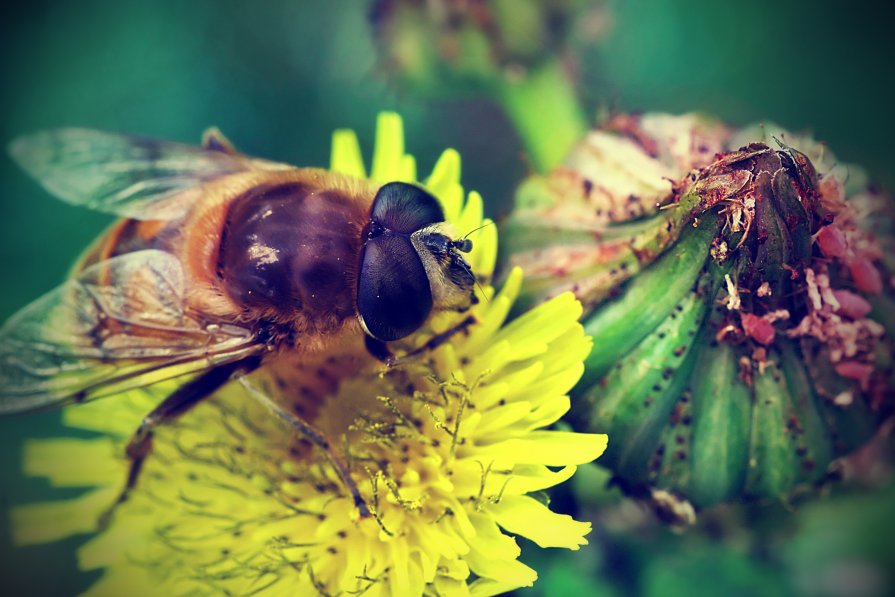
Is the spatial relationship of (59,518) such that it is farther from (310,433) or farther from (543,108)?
(543,108)

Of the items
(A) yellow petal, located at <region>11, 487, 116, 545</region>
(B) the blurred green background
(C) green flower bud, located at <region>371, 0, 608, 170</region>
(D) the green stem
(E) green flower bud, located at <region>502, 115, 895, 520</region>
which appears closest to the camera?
(E) green flower bud, located at <region>502, 115, 895, 520</region>

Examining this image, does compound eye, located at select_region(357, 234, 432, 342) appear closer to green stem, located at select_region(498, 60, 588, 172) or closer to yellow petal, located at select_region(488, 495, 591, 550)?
yellow petal, located at select_region(488, 495, 591, 550)

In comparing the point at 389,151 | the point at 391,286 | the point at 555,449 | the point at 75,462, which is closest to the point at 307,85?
the point at 389,151

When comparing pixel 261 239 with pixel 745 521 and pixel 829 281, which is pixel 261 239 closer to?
pixel 829 281

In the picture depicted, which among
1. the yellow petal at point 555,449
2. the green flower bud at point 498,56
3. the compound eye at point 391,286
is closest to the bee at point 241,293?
the compound eye at point 391,286

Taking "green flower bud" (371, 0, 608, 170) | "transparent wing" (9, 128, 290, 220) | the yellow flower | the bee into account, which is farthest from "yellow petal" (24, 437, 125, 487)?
"green flower bud" (371, 0, 608, 170)

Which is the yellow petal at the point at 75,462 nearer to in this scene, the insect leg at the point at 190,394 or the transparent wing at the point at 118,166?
the insect leg at the point at 190,394

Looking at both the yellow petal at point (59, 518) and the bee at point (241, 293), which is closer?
the bee at point (241, 293)
